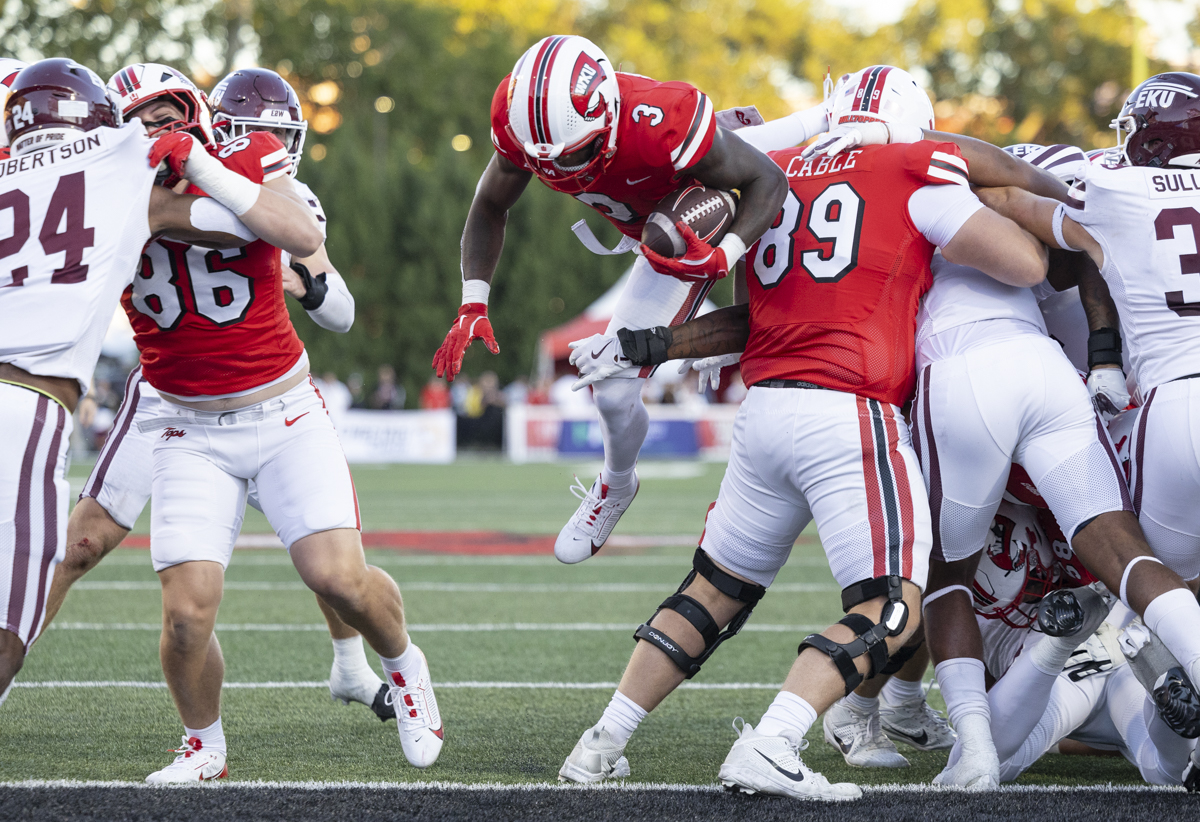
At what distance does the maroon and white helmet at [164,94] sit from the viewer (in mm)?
3752

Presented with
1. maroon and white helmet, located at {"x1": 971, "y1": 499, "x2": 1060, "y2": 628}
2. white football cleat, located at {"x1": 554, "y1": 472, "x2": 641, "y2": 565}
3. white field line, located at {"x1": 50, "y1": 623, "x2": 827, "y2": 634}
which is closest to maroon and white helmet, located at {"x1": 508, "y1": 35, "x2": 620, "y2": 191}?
white football cleat, located at {"x1": 554, "y1": 472, "x2": 641, "y2": 565}

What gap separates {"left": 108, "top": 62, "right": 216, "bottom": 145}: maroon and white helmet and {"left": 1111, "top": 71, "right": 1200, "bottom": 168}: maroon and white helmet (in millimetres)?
2650

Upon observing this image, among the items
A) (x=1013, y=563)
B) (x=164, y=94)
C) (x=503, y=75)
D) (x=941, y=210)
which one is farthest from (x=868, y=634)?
(x=503, y=75)

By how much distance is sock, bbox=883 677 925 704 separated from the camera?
13.7ft

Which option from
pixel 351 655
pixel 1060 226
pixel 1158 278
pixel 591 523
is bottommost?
pixel 351 655

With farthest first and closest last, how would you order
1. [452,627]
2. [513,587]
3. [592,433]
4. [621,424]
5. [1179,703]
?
1. [592,433]
2. [513,587]
3. [452,627]
4. [621,424]
5. [1179,703]

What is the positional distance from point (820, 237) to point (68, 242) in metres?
1.98

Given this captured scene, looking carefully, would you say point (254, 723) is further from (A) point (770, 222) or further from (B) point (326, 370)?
(B) point (326, 370)

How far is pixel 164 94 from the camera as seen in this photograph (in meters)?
3.77

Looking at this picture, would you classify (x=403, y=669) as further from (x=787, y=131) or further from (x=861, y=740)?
(x=787, y=131)

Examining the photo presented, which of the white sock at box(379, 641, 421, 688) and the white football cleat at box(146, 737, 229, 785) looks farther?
the white sock at box(379, 641, 421, 688)

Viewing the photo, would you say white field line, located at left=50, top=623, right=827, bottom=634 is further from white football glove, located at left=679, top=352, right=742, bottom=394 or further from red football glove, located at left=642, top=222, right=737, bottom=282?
red football glove, located at left=642, top=222, right=737, bottom=282

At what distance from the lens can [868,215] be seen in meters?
3.48

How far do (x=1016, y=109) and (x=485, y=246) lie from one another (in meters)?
40.1
